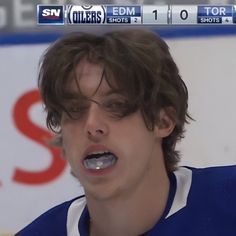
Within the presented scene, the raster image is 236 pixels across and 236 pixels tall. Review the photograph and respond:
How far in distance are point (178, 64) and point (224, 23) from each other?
152mm

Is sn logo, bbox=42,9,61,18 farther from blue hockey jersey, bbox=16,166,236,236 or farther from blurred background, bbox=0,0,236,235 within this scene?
blue hockey jersey, bbox=16,166,236,236

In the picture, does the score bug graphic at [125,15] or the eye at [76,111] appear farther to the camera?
the score bug graphic at [125,15]

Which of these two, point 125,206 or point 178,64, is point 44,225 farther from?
point 178,64

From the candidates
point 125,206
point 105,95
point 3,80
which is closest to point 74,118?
point 105,95

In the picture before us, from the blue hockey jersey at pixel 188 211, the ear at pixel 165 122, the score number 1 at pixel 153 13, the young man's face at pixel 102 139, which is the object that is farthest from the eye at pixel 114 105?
the score number 1 at pixel 153 13

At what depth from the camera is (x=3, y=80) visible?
1616 mm

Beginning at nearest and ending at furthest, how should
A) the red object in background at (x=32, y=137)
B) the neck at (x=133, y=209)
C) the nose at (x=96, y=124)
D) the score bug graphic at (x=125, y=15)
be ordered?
the nose at (x=96, y=124)
the neck at (x=133, y=209)
the score bug graphic at (x=125, y=15)
the red object in background at (x=32, y=137)

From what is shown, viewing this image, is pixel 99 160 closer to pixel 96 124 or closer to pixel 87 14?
pixel 96 124

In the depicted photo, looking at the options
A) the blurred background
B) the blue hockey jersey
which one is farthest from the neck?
the blurred background

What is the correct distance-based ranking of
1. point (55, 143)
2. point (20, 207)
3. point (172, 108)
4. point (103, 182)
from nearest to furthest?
point (103, 182)
point (172, 108)
point (55, 143)
point (20, 207)

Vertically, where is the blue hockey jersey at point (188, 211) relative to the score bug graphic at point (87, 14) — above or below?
below

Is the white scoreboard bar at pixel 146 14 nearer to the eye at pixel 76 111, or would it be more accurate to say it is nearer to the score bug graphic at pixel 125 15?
the score bug graphic at pixel 125 15

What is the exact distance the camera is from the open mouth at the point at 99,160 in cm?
122

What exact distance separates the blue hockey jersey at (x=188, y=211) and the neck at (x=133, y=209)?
2 cm
